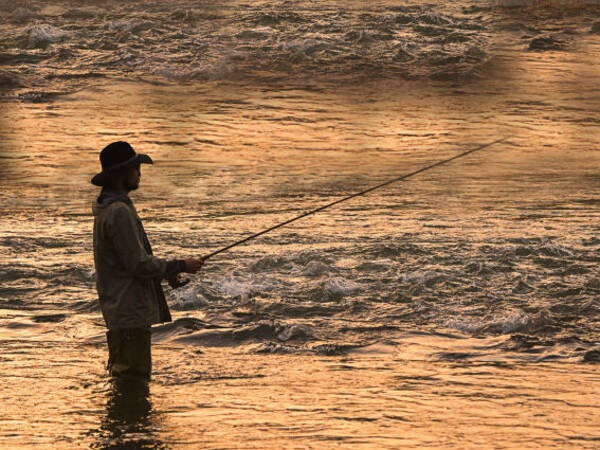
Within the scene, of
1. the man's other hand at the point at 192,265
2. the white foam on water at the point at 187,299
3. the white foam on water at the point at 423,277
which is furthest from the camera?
the white foam on water at the point at 423,277

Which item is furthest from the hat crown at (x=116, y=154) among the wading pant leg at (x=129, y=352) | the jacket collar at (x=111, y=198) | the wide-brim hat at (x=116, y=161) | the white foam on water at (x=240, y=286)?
the white foam on water at (x=240, y=286)

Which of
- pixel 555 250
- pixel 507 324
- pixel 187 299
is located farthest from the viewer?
pixel 555 250

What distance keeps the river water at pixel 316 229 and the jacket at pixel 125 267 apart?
1.41ft

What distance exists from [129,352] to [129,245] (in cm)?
58

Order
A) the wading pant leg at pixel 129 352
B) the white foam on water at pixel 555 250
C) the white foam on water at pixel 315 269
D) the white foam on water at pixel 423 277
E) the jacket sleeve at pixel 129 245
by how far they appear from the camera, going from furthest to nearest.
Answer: the white foam on water at pixel 555 250 < the white foam on water at pixel 315 269 < the white foam on water at pixel 423 277 < the wading pant leg at pixel 129 352 < the jacket sleeve at pixel 129 245

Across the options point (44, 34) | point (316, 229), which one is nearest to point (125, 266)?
point (316, 229)

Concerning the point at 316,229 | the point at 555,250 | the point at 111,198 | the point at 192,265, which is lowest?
the point at 316,229

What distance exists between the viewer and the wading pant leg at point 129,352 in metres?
5.05

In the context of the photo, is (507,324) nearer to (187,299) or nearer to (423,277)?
(423,277)

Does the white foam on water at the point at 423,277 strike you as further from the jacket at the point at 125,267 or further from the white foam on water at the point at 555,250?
the jacket at the point at 125,267

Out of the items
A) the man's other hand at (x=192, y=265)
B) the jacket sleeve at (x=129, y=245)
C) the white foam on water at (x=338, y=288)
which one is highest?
the jacket sleeve at (x=129, y=245)

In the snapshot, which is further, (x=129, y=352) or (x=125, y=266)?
(x=129, y=352)

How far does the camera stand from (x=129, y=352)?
16.8ft

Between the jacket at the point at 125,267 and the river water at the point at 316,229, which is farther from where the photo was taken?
the river water at the point at 316,229
